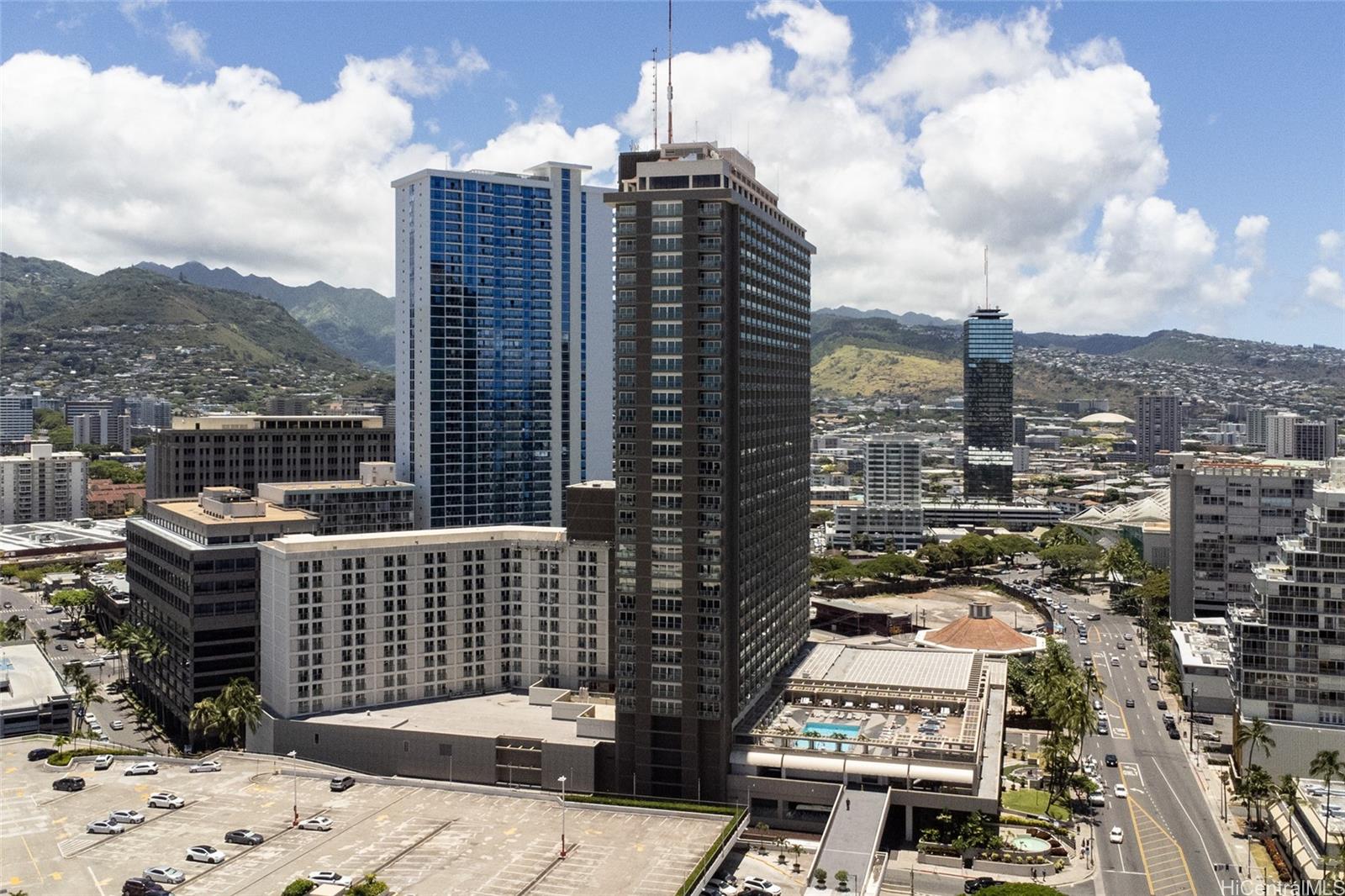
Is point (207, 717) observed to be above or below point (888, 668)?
below

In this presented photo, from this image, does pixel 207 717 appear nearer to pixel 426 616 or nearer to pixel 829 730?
pixel 426 616

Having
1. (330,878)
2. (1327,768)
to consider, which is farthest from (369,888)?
(1327,768)

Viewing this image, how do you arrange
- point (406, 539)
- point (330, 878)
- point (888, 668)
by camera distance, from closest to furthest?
point (330, 878)
point (406, 539)
point (888, 668)

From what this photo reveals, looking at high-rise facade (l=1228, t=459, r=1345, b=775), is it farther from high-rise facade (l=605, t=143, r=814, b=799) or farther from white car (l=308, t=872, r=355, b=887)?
white car (l=308, t=872, r=355, b=887)

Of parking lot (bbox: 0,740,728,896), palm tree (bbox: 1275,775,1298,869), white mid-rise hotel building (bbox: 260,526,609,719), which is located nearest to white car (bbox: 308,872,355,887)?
parking lot (bbox: 0,740,728,896)

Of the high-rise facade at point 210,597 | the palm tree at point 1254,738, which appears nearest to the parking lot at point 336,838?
the high-rise facade at point 210,597

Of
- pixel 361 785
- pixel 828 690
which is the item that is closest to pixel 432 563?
pixel 361 785

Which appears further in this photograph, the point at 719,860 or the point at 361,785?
the point at 361,785

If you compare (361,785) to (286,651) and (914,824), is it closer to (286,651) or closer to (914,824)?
(286,651)

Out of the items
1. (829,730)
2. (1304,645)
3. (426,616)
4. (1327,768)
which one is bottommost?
(829,730)
